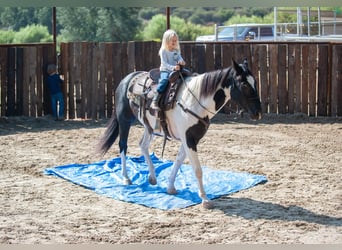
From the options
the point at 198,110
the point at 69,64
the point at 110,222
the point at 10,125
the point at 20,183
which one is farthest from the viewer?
the point at 69,64

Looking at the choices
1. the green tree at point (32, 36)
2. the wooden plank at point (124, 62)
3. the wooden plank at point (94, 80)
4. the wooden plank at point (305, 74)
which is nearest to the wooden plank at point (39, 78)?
the wooden plank at point (94, 80)

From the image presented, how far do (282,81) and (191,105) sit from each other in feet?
22.9

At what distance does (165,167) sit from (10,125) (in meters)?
4.91

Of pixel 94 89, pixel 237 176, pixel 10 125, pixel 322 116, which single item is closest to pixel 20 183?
pixel 237 176

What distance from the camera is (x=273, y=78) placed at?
12.5m

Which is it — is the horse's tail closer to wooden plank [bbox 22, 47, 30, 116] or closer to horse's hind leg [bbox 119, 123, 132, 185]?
horse's hind leg [bbox 119, 123, 132, 185]

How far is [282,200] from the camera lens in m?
6.03

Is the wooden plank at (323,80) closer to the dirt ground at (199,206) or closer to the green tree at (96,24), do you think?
the dirt ground at (199,206)

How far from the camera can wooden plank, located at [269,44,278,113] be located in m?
12.4

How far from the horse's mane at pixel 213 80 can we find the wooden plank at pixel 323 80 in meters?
7.11

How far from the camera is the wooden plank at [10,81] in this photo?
11.9 m

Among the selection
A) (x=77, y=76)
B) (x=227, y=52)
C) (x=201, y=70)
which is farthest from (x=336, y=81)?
(x=77, y=76)

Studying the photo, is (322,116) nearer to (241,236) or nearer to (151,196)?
(151,196)

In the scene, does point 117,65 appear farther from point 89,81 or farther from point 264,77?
point 264,77
